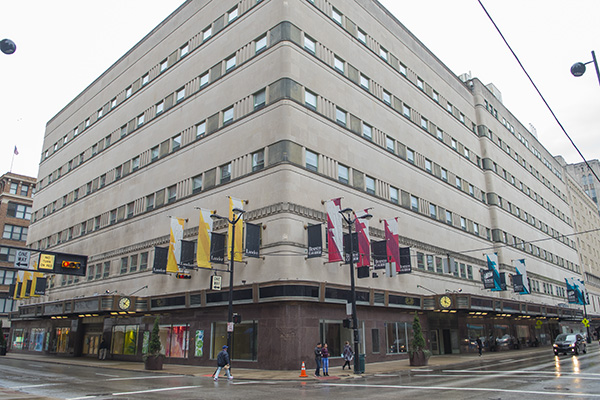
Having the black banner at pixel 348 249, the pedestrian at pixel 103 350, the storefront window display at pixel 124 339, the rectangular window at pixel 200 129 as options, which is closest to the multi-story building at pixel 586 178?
the black banner at pixel 348 249

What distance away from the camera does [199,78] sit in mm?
39094

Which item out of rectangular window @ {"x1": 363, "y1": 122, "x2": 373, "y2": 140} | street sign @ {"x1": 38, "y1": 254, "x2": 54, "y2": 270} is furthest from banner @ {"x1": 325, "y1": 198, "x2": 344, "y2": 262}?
street sign @ {"x1": 38, "y1": 254, "x2": 54, "y2": 270}

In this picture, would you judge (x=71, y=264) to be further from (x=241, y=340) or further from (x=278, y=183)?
(x=278, y=183)

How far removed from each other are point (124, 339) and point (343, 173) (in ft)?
78.7

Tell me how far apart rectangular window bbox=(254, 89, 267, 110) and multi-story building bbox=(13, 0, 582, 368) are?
0.54ft

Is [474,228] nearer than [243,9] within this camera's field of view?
No

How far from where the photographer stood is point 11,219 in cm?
7800

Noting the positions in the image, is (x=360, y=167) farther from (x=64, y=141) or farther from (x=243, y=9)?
(x=64, y=141)

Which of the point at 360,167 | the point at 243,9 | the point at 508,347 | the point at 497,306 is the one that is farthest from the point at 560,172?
the point at 243,9

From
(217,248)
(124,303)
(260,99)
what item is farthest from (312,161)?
(124,303)

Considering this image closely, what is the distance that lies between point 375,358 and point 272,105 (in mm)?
19446

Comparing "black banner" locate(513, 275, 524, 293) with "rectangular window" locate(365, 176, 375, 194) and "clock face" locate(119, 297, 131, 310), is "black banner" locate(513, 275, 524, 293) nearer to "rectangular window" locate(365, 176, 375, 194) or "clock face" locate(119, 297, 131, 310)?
"rectangular window" locate(365, 176, 375, 194)

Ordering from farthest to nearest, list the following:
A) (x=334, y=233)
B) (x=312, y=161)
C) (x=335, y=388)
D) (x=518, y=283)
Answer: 1. (x=518, y=283)
2. (x=312, y=161)
3. (x=334, y=233)
4. (x=335, y=388)

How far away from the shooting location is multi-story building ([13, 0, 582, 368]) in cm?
2936
